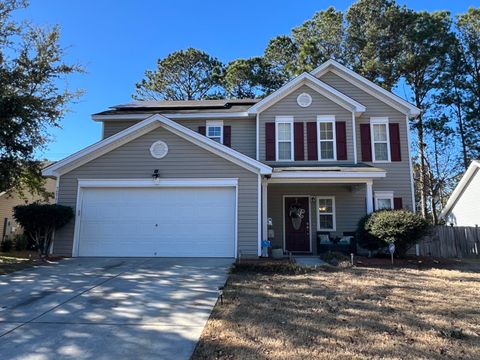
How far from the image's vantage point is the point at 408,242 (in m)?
11.1

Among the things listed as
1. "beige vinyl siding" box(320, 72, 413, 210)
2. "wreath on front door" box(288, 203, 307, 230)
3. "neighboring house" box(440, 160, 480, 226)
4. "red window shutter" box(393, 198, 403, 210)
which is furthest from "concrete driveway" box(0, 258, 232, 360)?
"neighboring house" box(440, 160, 480, 226)

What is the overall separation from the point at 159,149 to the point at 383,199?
9004mm

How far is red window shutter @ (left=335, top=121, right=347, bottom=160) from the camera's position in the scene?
1435 cm

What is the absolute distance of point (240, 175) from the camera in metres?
11.5

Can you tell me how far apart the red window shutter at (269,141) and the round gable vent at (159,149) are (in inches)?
174

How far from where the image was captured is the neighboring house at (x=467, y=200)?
1948cm

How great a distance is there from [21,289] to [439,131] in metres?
26.5

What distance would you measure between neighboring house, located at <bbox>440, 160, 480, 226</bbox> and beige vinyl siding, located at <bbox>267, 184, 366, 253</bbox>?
9.15 meters

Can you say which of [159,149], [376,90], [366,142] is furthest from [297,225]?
[376,90]

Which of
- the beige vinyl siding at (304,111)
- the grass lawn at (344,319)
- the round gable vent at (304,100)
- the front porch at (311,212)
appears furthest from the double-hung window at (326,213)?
the grass lawn at (344,319)

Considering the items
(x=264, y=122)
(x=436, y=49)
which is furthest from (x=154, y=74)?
(x=436, y=49)

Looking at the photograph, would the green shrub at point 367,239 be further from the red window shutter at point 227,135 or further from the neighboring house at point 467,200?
the neighboring house at point 467,200

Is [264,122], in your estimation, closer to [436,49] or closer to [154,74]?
[436,49]

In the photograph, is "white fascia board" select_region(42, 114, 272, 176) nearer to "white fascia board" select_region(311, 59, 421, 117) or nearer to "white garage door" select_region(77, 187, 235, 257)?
"white garage door" select_region(77, 187, 235, 257)
